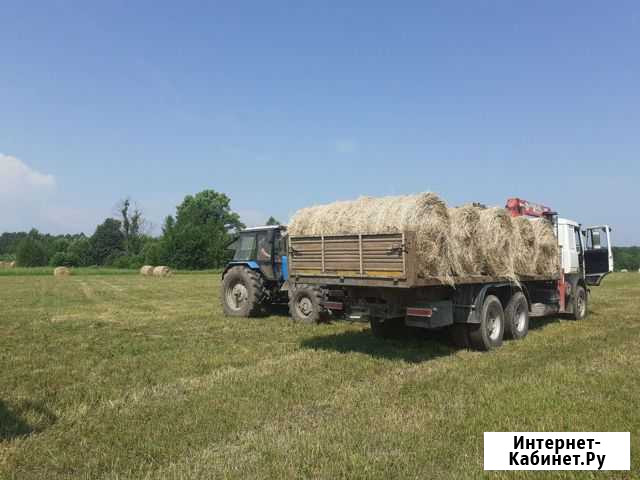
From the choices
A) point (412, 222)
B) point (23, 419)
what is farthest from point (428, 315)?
point (23, 419)

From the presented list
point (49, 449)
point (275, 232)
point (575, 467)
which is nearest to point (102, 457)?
point (49, 449)

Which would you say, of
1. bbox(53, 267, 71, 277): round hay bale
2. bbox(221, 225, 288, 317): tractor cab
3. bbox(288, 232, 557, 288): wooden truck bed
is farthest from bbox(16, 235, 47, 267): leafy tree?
bbox(288, 232, 557, 288): wooden truck bed

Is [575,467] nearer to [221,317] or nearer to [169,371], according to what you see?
[169,371]

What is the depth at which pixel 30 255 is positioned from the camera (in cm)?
8069

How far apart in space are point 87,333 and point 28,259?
270ft

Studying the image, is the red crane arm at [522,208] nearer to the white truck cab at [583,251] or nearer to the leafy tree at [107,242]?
the white truck cab at [583,251]

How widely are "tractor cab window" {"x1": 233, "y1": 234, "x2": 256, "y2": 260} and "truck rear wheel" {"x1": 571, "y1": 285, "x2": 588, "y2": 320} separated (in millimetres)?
8123

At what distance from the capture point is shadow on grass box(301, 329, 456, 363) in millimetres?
7828

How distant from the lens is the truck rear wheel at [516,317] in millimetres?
9062

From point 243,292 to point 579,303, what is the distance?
28.1 ft

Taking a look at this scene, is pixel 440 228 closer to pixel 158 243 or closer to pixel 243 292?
pixel 243 292

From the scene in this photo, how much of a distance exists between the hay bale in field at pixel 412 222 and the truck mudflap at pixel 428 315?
503mm

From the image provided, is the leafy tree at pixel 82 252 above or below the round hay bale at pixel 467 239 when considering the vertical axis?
above

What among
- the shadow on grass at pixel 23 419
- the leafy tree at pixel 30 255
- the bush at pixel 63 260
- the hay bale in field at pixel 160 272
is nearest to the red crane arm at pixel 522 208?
the shadow on grass at pixel 23 419
